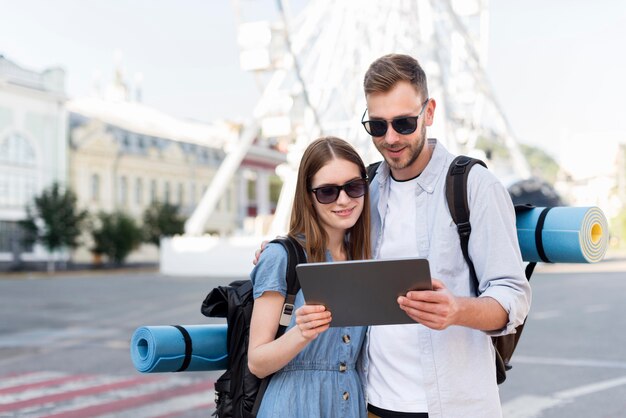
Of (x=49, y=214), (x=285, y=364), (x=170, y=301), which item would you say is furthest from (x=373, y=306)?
(x=49, y=214)

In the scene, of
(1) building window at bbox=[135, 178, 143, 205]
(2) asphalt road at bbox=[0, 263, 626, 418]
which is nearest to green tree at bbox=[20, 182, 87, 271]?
(1) building window at bbox=[135, 178, 143, 205]

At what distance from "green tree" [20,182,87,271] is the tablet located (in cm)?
3279

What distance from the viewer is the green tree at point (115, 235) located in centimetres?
3641

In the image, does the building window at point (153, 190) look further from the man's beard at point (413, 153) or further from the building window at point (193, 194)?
the man's beard at point (413, 153)

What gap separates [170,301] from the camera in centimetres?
1514

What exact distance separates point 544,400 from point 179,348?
13.9ft

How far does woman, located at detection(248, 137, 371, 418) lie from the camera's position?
2.11m

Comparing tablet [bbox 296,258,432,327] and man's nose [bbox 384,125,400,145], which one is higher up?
man's nose [bbox 384,125,400,145]

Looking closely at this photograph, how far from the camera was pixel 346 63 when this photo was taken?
24578 mm

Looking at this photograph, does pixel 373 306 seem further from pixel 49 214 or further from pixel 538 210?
pixel 49 214

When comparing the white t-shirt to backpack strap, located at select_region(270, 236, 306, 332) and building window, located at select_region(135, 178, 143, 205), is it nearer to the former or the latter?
backpack strap, located at select_region(270, 236, 306, 332)

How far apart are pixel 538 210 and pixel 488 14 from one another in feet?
81.8

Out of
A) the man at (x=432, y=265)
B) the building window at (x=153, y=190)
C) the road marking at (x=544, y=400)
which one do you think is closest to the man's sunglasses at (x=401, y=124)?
the man at (x=432, y=265)

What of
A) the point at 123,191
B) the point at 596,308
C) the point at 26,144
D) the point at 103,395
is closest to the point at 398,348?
the point at 103,395
